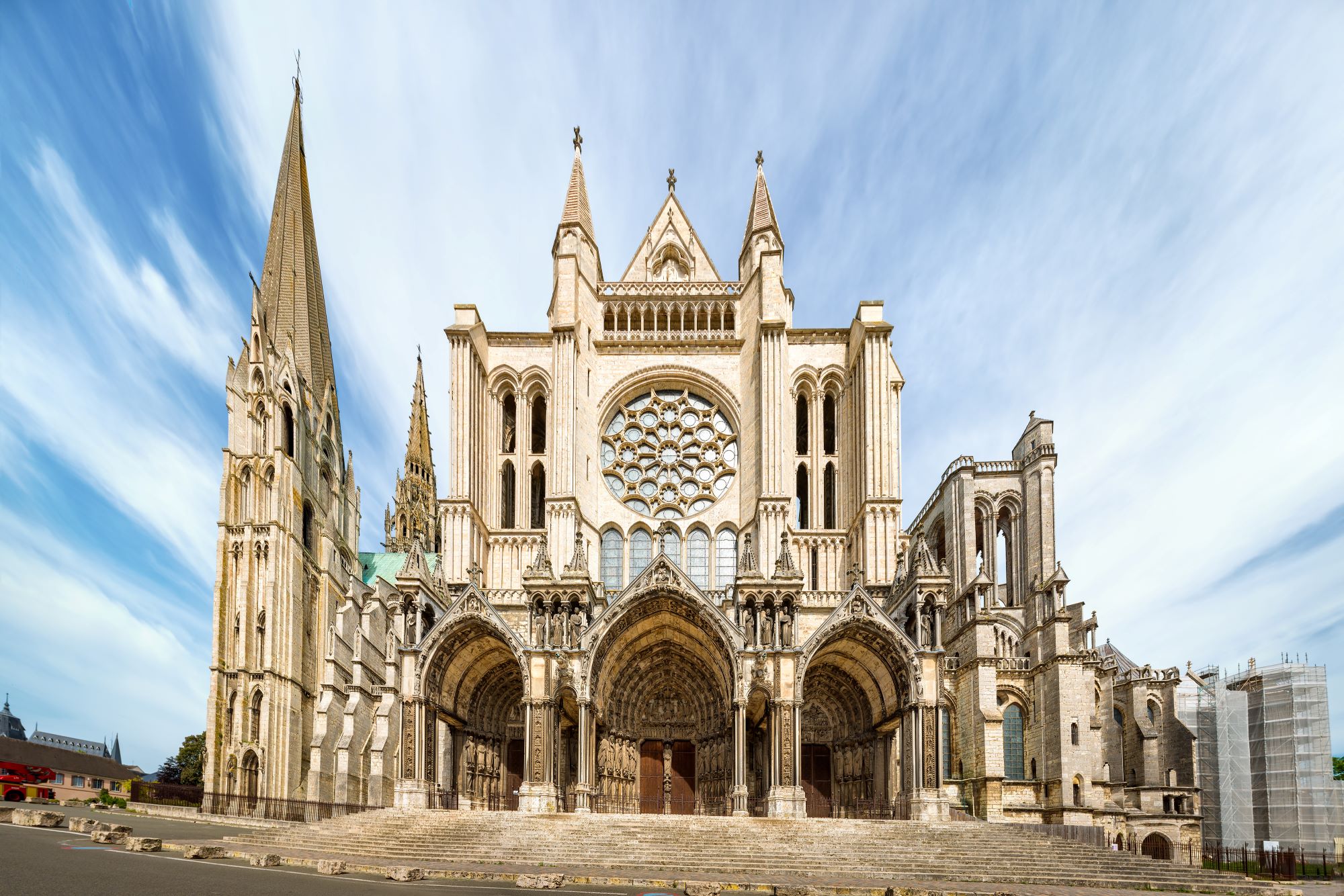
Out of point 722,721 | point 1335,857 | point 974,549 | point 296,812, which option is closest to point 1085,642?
point 974,549

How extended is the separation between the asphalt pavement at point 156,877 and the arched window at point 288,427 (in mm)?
21667

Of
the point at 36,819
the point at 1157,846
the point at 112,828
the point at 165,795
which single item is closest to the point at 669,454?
the point at 112,828

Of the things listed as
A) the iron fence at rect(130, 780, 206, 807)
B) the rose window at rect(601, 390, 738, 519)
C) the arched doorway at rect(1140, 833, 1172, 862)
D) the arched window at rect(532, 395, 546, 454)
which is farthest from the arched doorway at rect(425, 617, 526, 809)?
the arched doorway at rect(1140, 833, 1172, 862)

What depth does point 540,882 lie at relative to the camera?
15.0m

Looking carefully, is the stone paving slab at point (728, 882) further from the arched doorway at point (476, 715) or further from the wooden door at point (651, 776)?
the wooden door at point (651, 776)

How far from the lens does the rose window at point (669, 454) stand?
32969mm

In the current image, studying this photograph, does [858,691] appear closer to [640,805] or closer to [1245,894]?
[640,805]

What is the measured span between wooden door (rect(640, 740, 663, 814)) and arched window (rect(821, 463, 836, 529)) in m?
10.4

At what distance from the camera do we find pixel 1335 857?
34312 mm

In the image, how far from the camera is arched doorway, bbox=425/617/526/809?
82.6 feet

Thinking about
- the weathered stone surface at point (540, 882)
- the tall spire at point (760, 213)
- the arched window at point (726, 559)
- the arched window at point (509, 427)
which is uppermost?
the tall spire at point (760, 213)

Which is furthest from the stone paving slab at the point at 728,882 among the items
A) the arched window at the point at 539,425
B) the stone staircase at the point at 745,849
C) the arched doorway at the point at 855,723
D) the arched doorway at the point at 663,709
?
the arched window at the point at 539,425

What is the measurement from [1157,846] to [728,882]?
25.0 metres

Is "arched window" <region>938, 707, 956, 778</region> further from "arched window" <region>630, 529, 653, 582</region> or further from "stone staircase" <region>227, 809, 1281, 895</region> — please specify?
"arched window" <region>630, 529, 653, 582</region>
